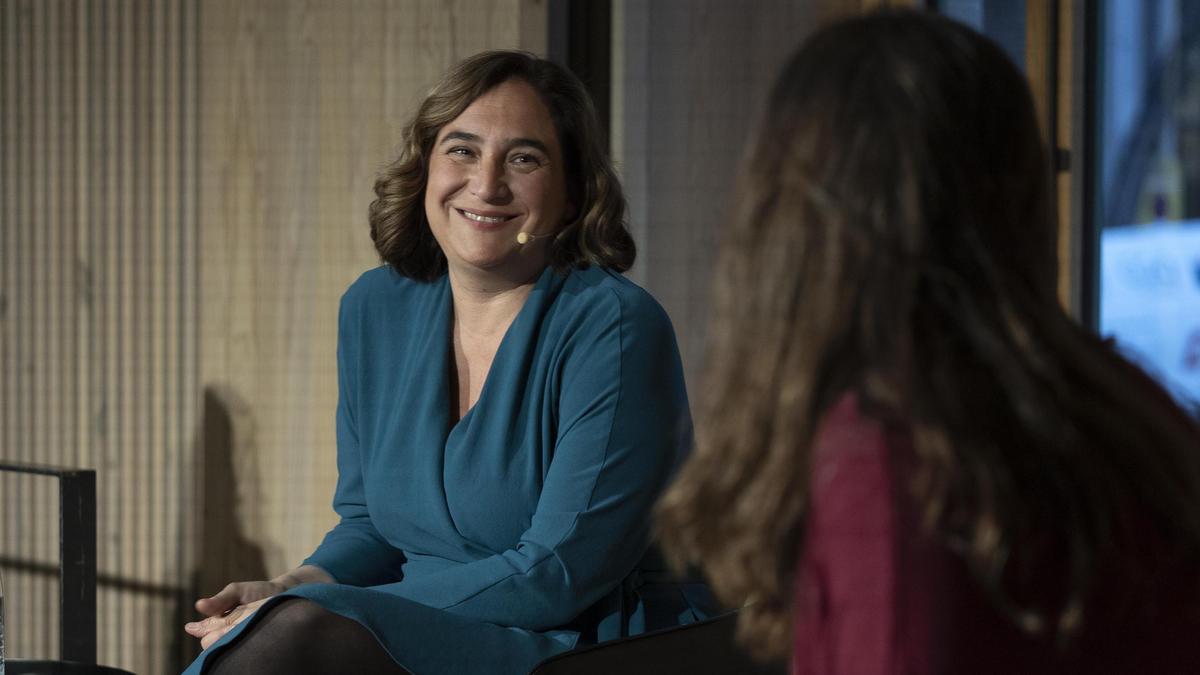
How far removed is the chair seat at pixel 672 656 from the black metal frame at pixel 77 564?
98 centimetres

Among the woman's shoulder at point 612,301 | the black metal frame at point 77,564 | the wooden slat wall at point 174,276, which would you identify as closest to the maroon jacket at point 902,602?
the woman's shoulder at point 612,301

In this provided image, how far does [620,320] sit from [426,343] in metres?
0.30

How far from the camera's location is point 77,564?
211cm

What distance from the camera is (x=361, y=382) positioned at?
1.91m

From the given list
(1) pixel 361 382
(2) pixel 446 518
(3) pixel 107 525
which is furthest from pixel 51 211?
(2) pixel 446 518

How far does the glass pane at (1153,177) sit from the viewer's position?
2912 millimetres

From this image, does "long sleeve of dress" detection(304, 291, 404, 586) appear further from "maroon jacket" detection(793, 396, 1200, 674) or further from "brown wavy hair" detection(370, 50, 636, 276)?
"maroon jacket" detection(793, 396, 1200, 674)

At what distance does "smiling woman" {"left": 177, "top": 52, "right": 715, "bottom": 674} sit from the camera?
155 cm

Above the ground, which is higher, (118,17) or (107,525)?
(118,17)

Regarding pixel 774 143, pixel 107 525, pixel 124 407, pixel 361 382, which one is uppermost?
pixel 774 143

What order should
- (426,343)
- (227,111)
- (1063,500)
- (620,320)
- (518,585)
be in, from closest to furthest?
(1063,500) → (518,585) → (620,320) → (426,343) → (227,111)

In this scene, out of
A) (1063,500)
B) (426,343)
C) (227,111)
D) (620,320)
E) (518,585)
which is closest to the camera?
(1063,500)

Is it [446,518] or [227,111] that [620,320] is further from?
[227,111]

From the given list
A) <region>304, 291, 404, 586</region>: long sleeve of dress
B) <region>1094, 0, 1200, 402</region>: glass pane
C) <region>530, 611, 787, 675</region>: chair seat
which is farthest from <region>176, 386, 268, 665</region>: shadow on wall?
<region>1094, 0, 1200, 402</region>: glass pane
